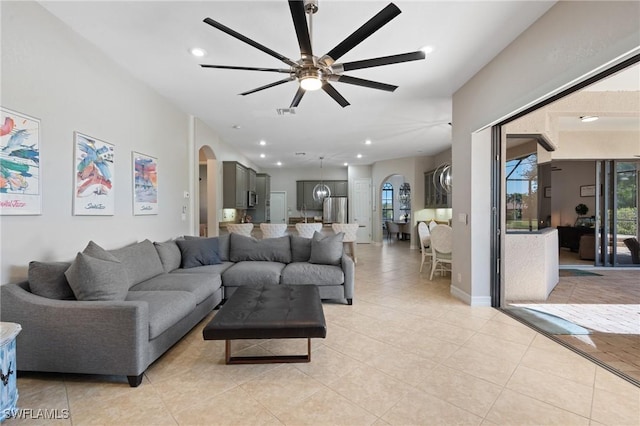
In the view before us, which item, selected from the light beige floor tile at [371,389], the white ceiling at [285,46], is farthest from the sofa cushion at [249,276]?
the white ceiling at [285,46]

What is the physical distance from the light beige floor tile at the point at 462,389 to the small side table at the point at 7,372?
2.54 meters

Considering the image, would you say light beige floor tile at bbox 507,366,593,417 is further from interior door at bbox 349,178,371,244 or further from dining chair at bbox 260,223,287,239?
interior door at bbox 349,178,371,244

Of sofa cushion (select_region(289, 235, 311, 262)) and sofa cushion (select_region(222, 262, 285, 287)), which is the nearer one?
sofa cushion (select_region(222, 262, 285, 287))

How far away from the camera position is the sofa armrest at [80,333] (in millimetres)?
2023

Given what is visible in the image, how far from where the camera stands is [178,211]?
4.62 meters

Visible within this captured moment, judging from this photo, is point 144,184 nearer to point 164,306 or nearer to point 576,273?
point 164,306

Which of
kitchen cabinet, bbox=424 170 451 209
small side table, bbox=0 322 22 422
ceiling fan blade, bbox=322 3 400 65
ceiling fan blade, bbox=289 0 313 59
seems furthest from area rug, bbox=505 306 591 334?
small side table, bbox=0 322 22 422

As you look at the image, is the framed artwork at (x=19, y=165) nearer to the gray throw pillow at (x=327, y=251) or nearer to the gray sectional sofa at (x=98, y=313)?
the gray sectional sofa at (x=98, y=313)

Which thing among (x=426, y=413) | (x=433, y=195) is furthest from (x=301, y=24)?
(x=433, y=195)

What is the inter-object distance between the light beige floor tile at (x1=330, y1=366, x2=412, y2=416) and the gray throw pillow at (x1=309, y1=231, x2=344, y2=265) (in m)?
1.86

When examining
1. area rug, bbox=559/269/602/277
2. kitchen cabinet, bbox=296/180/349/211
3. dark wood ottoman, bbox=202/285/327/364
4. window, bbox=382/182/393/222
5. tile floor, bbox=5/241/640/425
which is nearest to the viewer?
tile floor, bbox=5/241/640/425

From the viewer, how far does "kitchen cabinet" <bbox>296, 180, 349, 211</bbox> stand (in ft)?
35.1

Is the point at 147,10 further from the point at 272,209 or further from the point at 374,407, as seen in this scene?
the point at 272,209

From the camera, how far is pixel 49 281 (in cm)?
220
